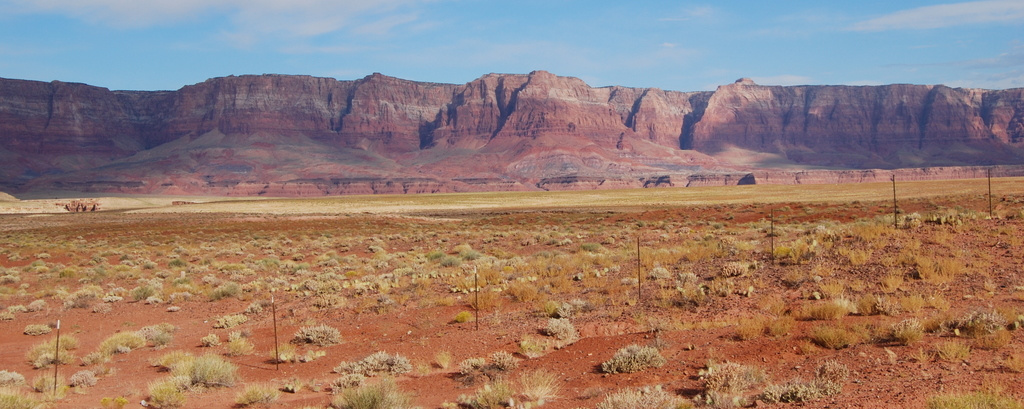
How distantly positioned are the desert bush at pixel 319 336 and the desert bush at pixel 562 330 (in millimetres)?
3835

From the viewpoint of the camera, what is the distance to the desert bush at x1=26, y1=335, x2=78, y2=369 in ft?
37.8

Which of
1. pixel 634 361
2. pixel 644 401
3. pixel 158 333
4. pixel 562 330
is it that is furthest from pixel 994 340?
pixel 158 333

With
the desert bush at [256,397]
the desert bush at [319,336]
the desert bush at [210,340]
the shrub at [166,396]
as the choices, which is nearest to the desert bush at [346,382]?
the desert bush at [256,397]

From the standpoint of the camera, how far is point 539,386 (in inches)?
334

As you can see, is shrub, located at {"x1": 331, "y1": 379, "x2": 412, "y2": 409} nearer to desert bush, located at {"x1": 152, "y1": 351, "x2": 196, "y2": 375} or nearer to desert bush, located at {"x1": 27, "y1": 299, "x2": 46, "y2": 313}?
desert bush, located at {"x1": 152, "y1": 351, "x2": 196, "y2": 375}

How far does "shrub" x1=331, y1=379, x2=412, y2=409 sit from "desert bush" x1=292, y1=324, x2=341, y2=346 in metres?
4.21

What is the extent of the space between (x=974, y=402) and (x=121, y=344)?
42.4ft

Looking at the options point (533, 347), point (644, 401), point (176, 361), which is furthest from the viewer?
point (176, 361)

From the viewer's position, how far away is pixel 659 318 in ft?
38.0

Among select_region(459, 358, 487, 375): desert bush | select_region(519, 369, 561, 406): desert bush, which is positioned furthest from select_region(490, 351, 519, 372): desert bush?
select_region(519, 369, 561, 406): desert bush

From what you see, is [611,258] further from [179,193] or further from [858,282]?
[179,193]

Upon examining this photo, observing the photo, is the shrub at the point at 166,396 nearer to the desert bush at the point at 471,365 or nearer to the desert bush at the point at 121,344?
the desert bush at the point at 121,344

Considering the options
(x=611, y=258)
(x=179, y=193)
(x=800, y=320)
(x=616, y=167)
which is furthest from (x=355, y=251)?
(x=616, y=167)

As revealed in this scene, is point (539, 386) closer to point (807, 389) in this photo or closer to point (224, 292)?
point (807, 389)
